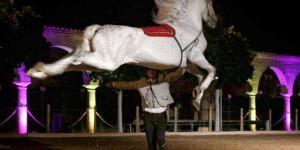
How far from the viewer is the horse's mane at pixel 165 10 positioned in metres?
6.25

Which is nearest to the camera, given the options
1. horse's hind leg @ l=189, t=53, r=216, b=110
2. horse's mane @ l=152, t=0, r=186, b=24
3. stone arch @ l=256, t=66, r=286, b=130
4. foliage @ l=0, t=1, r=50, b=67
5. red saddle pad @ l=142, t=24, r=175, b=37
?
red saddle pad @ l=142, t=24, r=175, b=37

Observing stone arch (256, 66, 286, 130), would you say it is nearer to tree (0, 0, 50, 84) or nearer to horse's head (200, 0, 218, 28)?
tree (0, 0, 50, 84)

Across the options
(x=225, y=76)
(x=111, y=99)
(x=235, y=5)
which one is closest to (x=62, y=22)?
(x=111, y=99)

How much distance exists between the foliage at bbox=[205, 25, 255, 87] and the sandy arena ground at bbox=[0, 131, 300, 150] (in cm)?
246

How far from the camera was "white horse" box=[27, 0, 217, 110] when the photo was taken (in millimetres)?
5473

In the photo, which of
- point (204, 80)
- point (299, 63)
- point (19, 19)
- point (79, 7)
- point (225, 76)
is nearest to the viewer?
point (204, 80)

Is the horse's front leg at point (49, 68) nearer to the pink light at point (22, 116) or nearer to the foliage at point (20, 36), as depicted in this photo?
the foliage at point (20, 36)

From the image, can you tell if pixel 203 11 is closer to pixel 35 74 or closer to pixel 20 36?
pixel 35 74

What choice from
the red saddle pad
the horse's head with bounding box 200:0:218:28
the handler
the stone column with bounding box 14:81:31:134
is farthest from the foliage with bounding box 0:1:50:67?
the red saddle pad

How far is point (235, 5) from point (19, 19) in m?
18.4

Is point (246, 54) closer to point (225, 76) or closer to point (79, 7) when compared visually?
point (225, 76)

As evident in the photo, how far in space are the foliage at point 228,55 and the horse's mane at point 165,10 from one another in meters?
14.5

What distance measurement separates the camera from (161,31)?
6.02 metres

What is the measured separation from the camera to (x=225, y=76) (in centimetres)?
2192
